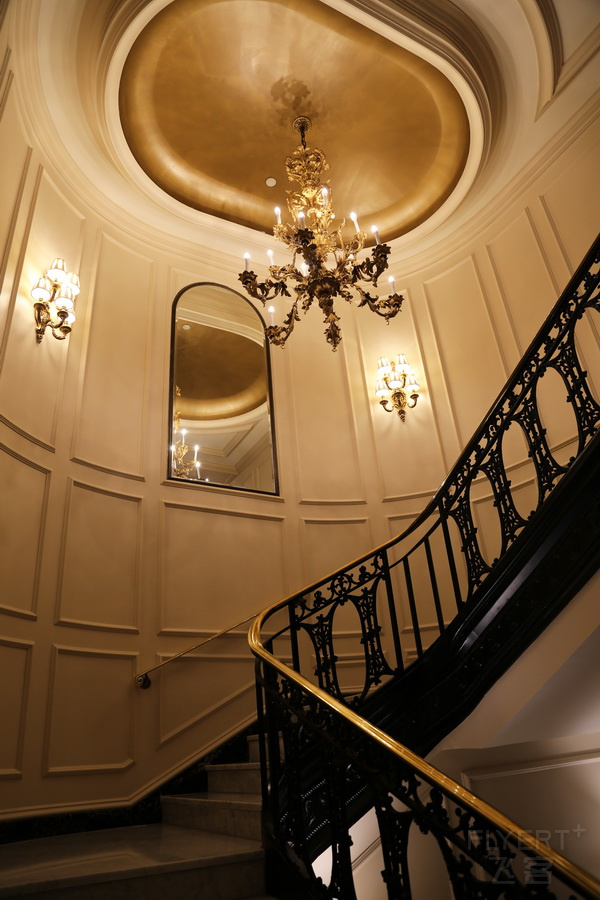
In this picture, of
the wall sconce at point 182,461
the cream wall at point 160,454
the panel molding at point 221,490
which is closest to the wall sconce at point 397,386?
the cream wall at point 160,454

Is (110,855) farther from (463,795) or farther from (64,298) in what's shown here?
(64,298)

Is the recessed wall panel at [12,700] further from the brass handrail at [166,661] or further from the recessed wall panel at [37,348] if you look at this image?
the recessed wall panel at [37,348]

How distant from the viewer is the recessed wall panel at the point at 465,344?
6375 mm

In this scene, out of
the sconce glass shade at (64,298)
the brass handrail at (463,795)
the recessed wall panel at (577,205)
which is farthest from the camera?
the recessed wall panel at (577,205)

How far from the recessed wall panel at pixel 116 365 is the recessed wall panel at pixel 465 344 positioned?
3334 millimetres

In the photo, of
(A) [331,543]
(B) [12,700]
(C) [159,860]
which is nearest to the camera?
(C) [159,860]

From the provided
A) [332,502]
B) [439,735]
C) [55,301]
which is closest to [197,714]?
[439,735]

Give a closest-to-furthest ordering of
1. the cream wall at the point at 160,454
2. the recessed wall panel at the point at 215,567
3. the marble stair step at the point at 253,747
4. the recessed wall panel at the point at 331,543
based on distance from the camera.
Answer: the cream wall at the point at 160,454 < the marble stair step at the point at 253,747 < the recessed wall panel at the point at 215,567 < the recessed wall panel at the point at 331,543

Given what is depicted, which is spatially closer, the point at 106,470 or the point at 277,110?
the point at 106,470

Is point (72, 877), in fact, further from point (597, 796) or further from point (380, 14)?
point (380, 14)

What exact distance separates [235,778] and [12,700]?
1557 mm

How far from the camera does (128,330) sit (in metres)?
6.00

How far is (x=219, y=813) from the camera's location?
335 cm

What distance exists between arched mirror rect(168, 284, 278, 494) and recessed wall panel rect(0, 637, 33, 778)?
2082 mm
